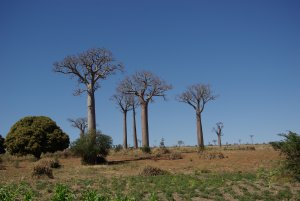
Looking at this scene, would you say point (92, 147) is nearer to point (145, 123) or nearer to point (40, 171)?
point (40, 171)

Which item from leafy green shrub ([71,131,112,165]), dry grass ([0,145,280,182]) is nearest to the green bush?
dry grass ([0,145,280,182])

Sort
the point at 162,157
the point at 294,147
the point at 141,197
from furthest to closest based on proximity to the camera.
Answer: the point at 162,157
the point at 294,147
the point at 141,197

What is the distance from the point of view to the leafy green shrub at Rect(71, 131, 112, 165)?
84.5 feet

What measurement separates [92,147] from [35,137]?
6182mm

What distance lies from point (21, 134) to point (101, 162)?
7.58 m

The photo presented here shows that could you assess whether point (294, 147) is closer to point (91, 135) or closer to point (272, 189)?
point (272, 189)

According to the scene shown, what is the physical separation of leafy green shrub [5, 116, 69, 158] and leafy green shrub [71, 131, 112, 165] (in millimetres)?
4147

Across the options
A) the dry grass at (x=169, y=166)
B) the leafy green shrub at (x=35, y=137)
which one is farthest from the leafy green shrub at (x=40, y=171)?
the leafy green shrub at (x=35, y=137)

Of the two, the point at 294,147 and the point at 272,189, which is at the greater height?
the point at 294,147

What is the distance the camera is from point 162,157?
28641mm

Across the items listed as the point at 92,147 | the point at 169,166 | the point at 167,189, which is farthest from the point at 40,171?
the point at 169,166

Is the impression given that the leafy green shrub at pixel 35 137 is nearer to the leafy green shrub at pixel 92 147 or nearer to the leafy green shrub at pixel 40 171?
the leafy green shrub at pixel 92 147

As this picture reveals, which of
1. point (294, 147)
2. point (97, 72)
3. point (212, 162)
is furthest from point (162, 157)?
point (294, 147)

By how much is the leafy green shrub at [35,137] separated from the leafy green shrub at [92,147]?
4.15m
